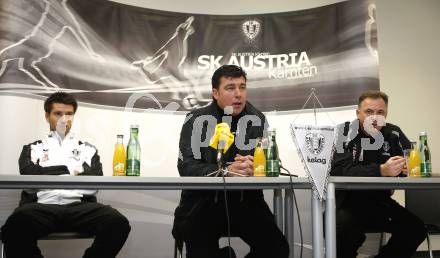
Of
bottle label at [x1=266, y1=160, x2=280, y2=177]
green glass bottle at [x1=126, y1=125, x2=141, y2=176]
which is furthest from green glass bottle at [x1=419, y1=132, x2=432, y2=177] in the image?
green glass bottle at [x1=126, y1=125, x2=141, y2=176]

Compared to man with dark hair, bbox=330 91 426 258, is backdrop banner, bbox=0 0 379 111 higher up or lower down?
higher up

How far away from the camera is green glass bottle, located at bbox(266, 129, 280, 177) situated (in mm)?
2076

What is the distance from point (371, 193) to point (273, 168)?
1.00m

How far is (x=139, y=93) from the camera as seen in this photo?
3.75 m

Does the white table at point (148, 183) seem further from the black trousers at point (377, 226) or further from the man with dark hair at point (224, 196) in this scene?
the black trousers at point (377, 226)

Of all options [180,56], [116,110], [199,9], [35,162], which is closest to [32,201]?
[35,162]

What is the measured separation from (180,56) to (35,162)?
63.1 inches

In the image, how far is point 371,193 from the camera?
278 centimetres

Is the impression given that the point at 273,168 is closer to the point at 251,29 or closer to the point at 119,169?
the point at 119,169

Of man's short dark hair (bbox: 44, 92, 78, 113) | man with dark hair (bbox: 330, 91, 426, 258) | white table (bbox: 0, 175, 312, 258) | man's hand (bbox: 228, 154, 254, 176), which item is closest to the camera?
white table (bbox: 0, 175, 312, 258)

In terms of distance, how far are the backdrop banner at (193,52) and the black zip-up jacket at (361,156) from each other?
2.66ft

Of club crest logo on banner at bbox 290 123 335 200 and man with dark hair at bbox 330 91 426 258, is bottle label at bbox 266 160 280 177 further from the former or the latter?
man with dark hair at bbox 330 91 426 258

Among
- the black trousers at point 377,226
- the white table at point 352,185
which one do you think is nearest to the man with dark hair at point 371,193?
the black trousers at point 377,226

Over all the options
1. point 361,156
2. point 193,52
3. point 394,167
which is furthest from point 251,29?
point 394,167
